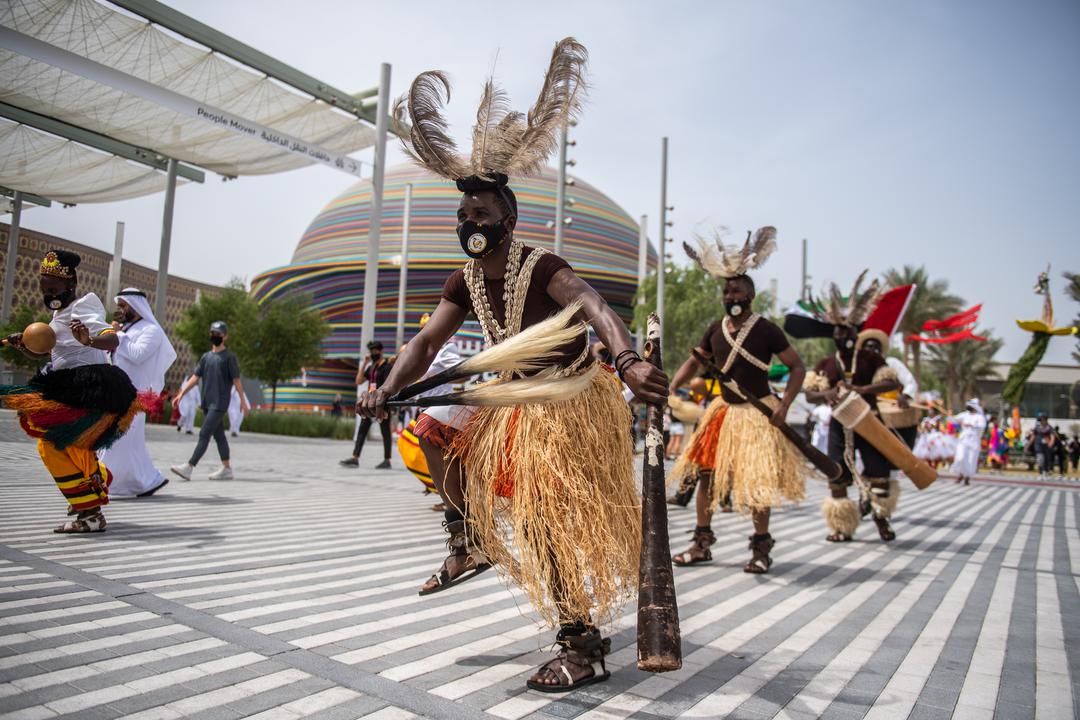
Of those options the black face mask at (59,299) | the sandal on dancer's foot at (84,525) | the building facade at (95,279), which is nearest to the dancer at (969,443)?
the sandal on dancer's foot at (84,525)

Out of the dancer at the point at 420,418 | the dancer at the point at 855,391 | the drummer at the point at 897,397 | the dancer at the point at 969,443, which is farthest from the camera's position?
the dancer at the point at 969,443

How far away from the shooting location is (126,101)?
14.4 m

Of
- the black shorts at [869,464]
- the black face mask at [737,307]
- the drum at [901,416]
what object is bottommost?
the black shorts at [869,464]

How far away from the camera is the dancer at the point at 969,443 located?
16.7 meters

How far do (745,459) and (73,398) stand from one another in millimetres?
4809

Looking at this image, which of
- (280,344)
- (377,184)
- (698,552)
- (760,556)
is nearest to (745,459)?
(760,556)

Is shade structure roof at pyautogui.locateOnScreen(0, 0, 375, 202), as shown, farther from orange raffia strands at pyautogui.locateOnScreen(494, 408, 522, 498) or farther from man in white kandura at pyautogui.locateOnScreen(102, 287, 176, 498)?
orange raffia strands at pyautogui.locateOnScreen(494, 408, 522, 498)

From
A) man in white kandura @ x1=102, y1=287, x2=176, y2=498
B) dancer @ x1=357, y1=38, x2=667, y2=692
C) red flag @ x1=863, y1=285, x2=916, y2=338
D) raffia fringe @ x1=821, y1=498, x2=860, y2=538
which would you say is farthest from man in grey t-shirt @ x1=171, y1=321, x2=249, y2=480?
red flag @ x1=863, y1=285, x2=916, y2=338

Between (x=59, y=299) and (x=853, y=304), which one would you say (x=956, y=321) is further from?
(x=59, y=299)

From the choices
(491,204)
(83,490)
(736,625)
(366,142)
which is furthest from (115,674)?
(366,142)

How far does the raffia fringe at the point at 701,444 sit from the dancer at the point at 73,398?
13.8 feet

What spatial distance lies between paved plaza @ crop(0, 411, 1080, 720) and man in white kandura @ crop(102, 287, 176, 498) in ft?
1.40

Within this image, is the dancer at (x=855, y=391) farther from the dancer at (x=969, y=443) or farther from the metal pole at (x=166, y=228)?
the metal pole at (x=166, y=228)

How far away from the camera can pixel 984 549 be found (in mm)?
6777
